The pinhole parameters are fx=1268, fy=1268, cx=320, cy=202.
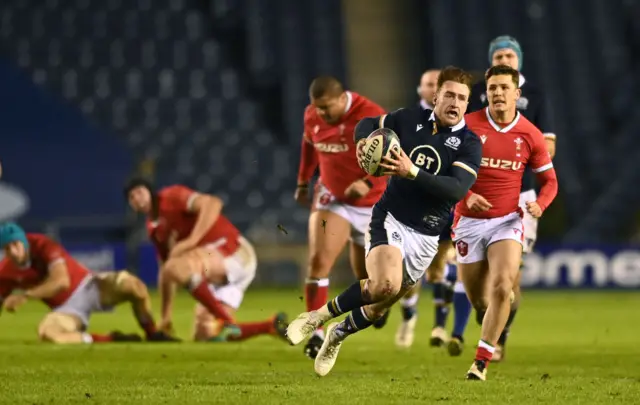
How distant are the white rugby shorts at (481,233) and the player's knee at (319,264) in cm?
132

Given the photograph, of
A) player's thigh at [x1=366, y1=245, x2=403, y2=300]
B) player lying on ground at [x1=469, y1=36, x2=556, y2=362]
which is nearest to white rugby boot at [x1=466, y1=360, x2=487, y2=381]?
player's thigh at [x1=366, y1=245, x2=403, y2=300]

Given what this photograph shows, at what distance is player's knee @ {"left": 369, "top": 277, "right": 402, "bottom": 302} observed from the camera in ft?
23.6

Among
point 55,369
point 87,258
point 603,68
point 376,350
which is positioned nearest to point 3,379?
point 55,369

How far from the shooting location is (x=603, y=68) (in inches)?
923

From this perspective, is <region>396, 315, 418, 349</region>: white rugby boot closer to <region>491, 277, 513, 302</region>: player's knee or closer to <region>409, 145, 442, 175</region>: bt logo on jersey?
<region>491, 277, 513, 302</region>: player's knee

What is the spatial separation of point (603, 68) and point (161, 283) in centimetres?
1437

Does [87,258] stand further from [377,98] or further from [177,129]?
[377,98]

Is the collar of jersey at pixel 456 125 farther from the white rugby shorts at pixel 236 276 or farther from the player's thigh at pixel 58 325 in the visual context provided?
the player's thigh at pixel 58 325

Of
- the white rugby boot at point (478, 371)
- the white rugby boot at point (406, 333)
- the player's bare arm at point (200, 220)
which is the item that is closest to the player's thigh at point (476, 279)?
the white rugby boot at point (478, 371)

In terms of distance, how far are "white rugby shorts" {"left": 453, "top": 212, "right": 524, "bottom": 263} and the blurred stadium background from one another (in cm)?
1092

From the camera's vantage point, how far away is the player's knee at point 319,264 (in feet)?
30.6

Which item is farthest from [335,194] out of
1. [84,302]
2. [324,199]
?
[84,302]

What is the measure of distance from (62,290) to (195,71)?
12.3 m

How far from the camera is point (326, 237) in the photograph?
30.6 ft
